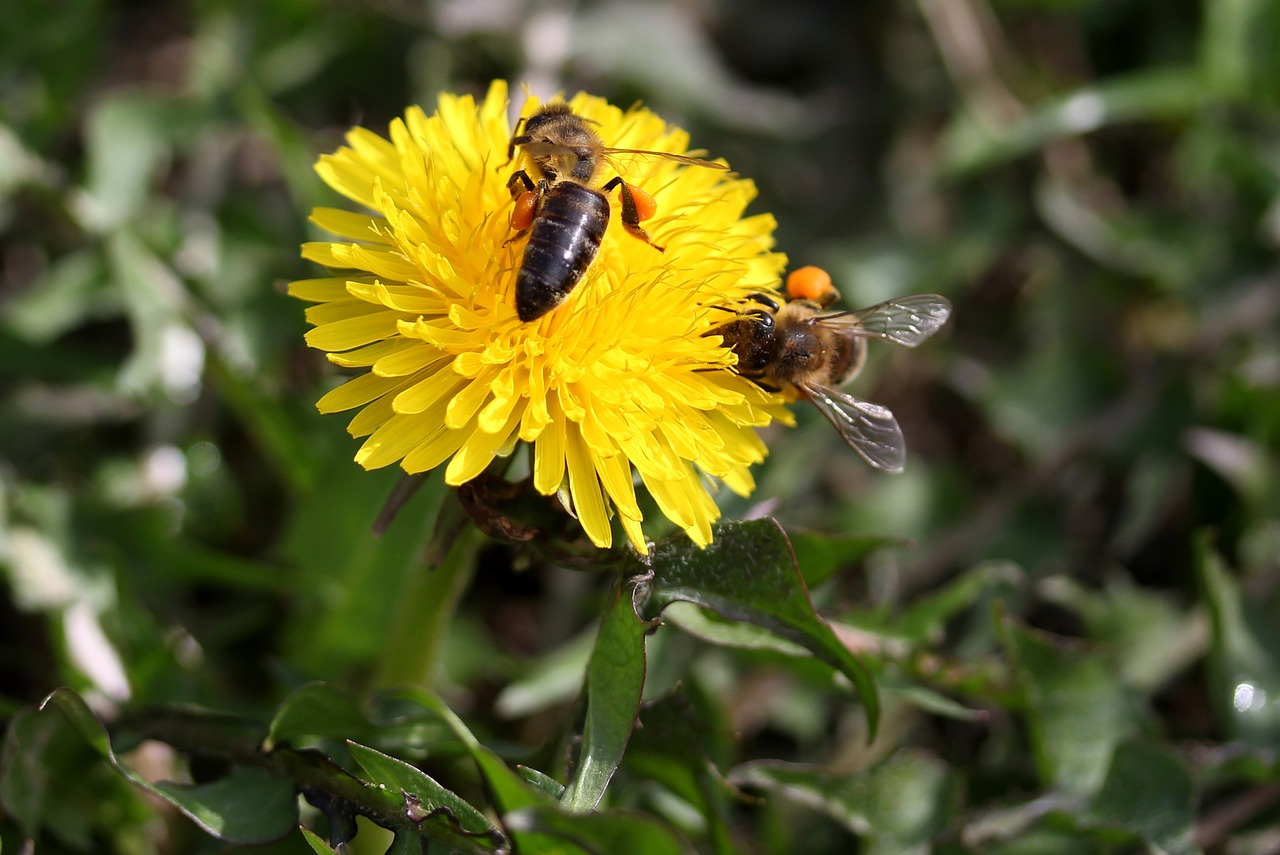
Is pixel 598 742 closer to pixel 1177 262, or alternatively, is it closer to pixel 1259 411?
pixel 1259 411

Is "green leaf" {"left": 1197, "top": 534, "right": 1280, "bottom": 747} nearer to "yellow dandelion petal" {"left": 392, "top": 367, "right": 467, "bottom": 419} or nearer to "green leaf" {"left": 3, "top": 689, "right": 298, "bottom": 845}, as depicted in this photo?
"yellow dandelion petal" {"left": 392, "top": 367, "right": 467, "bottom": 419}

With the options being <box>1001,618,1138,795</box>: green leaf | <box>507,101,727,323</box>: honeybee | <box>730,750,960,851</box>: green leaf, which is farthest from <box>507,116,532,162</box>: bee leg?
<box>1001,618,1138,795</box>: green leaf

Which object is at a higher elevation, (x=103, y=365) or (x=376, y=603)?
(x=103, y=365)

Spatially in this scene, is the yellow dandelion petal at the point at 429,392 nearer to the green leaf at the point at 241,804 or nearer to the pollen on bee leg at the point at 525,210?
the pollen on bee leg at the point at 525,210

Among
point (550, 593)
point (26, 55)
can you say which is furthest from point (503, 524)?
point (26, 55)

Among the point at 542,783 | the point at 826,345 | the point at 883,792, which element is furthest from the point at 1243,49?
the point at 542,783

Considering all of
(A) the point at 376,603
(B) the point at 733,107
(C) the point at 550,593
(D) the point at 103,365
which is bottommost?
(C) the point at 550,593

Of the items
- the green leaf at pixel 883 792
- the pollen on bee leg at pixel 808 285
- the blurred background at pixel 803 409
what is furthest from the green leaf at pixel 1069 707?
the pollen on bee leg at pixel 808 285

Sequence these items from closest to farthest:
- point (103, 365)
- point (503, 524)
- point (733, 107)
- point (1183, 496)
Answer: point (503, 524) < point (103, 365) < point (1183, 496) < point (733, 107)

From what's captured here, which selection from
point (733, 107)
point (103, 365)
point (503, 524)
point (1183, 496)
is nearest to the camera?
point (503, 524)
